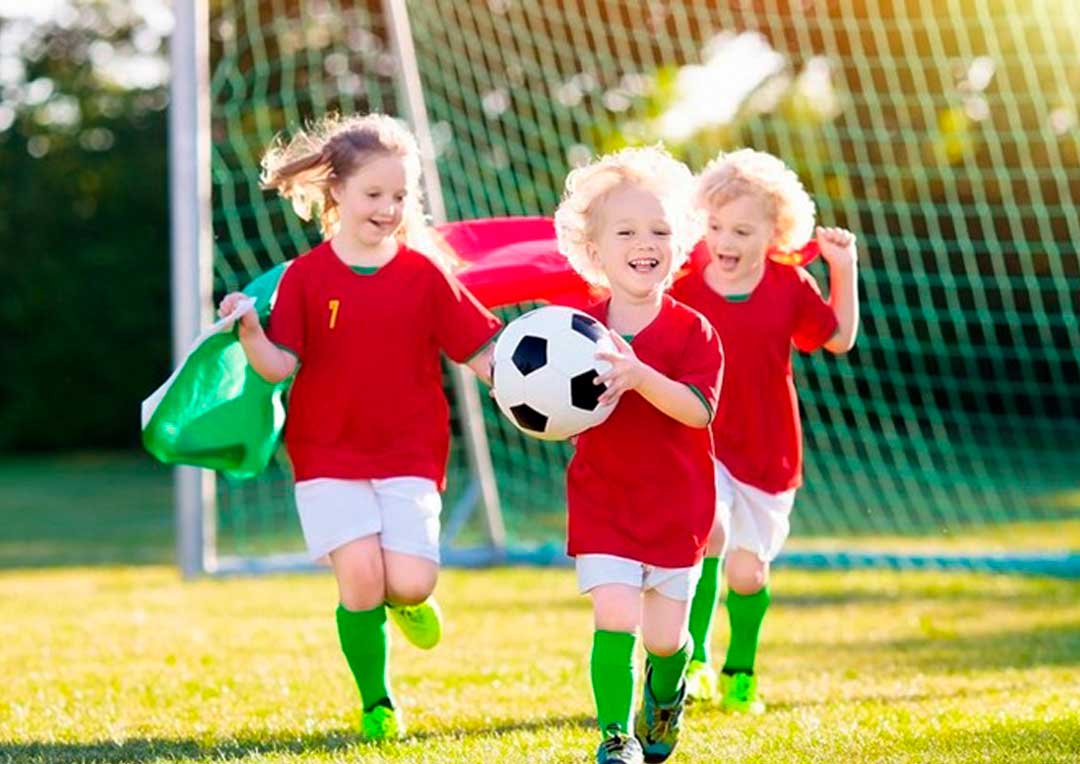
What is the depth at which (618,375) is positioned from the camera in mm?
3648

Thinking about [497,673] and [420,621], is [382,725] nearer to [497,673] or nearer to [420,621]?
[420,621]

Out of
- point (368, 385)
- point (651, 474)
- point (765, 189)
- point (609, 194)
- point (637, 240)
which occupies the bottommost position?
point (651, 474)

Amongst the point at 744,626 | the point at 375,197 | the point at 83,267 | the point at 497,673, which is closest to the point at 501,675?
the point at 497,673

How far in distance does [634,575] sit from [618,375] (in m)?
0.44

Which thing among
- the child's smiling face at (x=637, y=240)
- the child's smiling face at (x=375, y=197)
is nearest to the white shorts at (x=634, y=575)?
the child's smiling face at (x=637, y=240)

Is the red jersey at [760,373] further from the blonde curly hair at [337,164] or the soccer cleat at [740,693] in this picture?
the blonde curly hair at [337,164]

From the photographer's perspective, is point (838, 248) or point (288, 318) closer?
point (288, 318)

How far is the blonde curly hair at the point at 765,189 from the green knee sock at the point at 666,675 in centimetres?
131

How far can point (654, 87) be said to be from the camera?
11688mm

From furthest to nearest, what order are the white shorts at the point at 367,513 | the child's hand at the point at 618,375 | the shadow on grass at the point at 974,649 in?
the shadow on grass at the point at 974,649 → the white shorts at the point at 367,513 → the child's hand at the point at 618,375

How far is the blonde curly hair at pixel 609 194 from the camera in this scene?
3902mm

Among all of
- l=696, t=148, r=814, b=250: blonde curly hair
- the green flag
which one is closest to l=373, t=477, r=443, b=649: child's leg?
the green flag

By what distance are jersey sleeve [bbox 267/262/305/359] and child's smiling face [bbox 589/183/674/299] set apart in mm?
877

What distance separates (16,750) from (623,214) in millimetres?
1828
